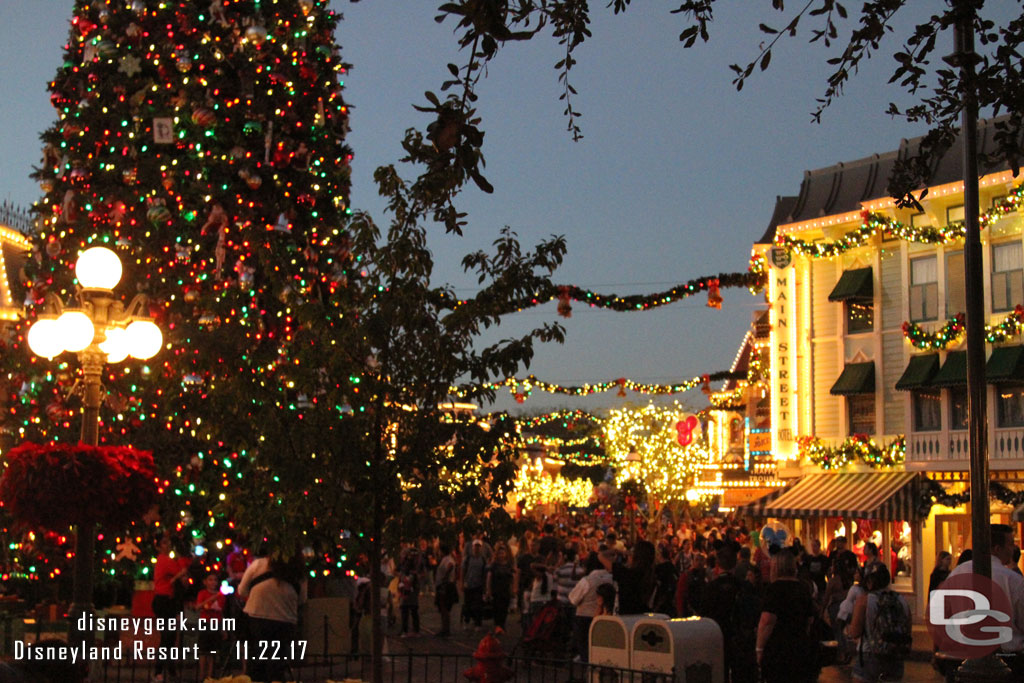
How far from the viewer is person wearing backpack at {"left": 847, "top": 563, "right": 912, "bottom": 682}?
12703 mm

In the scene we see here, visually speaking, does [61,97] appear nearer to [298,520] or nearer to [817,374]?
[298,520]

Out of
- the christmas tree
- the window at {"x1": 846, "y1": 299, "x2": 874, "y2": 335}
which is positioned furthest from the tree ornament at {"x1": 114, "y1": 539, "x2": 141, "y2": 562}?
the window at {"x1": 846, "y1": 299, "x2": 874, "y2": 335}

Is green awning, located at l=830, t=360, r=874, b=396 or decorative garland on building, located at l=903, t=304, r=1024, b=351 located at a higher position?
decorative garland on building, located at l=903, t=304, r=1024, b=351

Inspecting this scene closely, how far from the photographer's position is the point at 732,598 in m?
13.8

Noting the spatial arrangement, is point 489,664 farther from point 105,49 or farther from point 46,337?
point 105,49

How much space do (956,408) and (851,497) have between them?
133 inches

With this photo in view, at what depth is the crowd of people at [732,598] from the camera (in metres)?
10.2

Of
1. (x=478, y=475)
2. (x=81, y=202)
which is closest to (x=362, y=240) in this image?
(x=478, y=475)

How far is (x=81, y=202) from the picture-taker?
19219 millimetres

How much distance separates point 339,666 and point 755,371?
85.7 feet

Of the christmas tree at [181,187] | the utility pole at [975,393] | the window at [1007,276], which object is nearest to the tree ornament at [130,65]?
the christmas tree at [181,187]

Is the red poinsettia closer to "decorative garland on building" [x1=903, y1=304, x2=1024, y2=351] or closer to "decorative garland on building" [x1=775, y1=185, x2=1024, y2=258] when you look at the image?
"decorative garland on building" [x1=775, y1=185, x2=1024, y2=258]

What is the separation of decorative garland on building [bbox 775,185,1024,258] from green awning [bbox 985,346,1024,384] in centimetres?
284

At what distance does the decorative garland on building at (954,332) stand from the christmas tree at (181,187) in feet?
53.0
